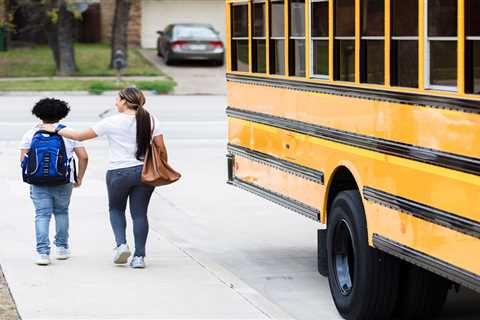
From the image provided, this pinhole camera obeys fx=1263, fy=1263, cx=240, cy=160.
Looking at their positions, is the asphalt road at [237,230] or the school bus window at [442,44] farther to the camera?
the asphalt road at [237,230]

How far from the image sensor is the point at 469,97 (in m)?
6.09

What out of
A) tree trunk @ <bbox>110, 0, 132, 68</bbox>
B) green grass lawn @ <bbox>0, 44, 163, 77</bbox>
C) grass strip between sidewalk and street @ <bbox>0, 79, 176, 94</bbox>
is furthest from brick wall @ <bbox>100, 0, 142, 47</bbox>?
grass strip between sidewalk and street @ <bbox>0, 79, 176, 94</bbox>

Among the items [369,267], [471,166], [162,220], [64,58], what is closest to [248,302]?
[369,267]

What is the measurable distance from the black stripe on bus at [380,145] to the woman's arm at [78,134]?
1391 mm

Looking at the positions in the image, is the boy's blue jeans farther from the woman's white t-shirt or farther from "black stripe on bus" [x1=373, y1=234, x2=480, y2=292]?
"black stripe on bus" [x1=373, y1=234, x2=480, y2=292]

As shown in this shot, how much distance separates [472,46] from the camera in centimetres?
613

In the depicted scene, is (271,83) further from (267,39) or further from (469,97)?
(469,97)

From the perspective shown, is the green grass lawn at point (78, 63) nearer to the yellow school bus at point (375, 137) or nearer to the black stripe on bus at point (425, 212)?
the yellow school bus at point (375, 137)

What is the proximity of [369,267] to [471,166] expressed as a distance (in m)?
1.65

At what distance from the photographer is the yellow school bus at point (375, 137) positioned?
6.23 m

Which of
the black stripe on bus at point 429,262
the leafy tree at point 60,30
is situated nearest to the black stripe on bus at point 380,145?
the black stripe on bus at point 429,262

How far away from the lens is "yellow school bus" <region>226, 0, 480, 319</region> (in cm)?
623

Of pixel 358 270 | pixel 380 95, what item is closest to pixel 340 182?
pixel 358 270

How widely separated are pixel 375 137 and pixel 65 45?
30.2m
